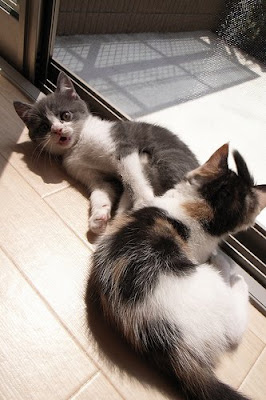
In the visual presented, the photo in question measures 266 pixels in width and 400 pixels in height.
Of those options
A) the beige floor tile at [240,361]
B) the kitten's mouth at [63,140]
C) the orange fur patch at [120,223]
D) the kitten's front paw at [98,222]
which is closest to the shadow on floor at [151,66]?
the kitten's mouth at [63,140]

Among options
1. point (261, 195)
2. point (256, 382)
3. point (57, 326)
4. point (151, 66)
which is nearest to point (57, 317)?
point (57, 326)

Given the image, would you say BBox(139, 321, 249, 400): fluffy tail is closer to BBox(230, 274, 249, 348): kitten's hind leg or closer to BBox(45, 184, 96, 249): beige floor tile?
BBox(230, 274, 249, 348): kitten's hind leg

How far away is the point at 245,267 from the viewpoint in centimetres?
119

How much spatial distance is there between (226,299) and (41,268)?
20.6 inches

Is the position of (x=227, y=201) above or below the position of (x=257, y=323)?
above

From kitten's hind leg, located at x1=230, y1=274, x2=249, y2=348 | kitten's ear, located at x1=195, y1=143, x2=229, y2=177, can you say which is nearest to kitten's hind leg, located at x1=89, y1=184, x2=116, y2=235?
kitten's ear, located at x1=195, y1=143, x2=229, y2=177

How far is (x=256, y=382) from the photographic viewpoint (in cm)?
89

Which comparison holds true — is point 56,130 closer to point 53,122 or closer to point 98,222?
point 53,122

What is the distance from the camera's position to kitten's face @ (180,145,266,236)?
3.16 feet

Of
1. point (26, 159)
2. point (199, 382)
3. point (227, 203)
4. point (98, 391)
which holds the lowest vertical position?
point (26, 159)

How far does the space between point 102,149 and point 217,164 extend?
1.51 feet

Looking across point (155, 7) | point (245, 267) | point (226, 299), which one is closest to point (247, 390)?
point (226, 299)

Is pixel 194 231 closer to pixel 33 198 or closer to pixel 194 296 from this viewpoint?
pixel 194 296

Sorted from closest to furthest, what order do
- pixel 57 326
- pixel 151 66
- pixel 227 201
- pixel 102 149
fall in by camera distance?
pixel 57 326
pixel 227 201
pixel 102 149
pixel 151 66
